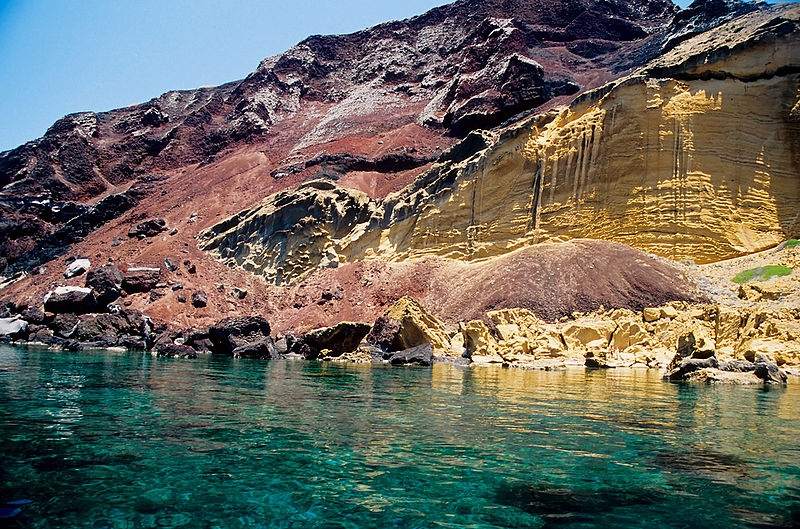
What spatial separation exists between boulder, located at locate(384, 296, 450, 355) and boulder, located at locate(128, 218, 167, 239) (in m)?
47.0

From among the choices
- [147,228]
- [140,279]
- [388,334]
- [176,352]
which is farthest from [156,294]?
[147,228]

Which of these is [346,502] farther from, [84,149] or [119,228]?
[84,149]

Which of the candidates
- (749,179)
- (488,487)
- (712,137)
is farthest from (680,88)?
(488,487)

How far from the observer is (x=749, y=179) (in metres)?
35.3

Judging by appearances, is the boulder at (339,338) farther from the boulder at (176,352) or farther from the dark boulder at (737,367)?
the dark boulder at (737,367)

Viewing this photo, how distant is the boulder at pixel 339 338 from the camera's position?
28.2 meters

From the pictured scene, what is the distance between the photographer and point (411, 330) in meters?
28.0

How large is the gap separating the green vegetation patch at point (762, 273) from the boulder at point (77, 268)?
184 feet

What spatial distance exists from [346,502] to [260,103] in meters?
112

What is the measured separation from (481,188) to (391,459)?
126ft

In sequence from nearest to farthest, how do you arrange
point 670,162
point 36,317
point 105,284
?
point 670,162
point 36,317
point 105,284

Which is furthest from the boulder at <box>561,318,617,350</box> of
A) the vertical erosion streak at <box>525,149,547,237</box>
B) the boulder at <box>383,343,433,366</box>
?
the vertical erosion streak at <box>525,149,547,237</box>

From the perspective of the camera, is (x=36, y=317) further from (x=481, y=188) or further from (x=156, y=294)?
(x=481, y=188)

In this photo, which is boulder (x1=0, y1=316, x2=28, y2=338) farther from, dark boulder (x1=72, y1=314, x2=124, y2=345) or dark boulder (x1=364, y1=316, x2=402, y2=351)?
dark boulder (x1=364, y1=316, x2=402, y2=351)
